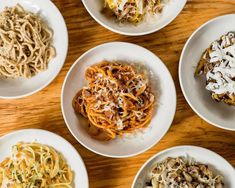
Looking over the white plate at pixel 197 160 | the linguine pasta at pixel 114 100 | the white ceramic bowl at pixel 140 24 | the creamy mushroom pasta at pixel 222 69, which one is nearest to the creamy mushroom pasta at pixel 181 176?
the white plate at pixel 197 160

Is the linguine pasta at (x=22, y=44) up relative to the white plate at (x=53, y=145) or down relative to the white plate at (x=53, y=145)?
up

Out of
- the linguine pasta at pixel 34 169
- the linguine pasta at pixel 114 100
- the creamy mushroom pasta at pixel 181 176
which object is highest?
the linguine pasta at pixel 114 100

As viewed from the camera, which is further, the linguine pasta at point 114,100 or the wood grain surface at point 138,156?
the wood grain surface at point 138,156

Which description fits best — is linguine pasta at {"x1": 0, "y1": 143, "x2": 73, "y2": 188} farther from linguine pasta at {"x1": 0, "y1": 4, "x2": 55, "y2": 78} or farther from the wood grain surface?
linguine pasta at {"x1": 0, "y1": 4, "x2": 55, "y2": 78}

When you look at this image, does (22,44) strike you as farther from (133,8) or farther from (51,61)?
(133,8)

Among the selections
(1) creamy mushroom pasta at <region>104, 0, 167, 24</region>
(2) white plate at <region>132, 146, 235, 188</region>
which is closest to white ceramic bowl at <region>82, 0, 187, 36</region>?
(1) creamy mushroom pasta at <region>104, 0, 167, 24</region>

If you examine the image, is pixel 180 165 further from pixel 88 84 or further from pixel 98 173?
pixel 88 84

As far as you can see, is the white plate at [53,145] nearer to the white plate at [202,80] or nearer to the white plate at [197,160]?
the white plate at [197,160]

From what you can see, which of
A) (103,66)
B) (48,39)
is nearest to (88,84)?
(103,66)
